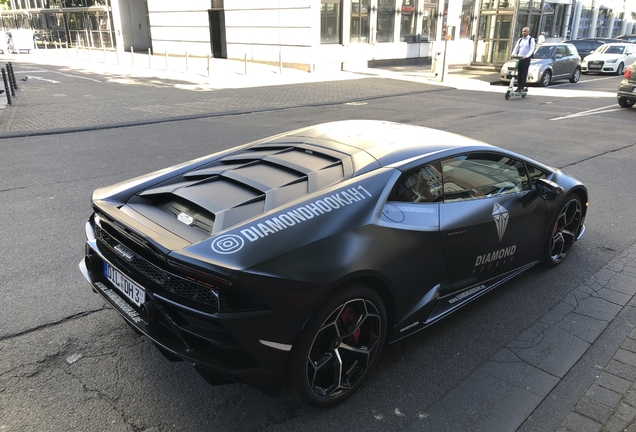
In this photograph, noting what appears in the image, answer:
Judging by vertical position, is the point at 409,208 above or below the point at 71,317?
above

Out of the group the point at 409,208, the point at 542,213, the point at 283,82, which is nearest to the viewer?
the point at 409,208

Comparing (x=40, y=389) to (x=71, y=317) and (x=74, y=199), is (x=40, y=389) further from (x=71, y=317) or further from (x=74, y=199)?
(x=74, y=199)

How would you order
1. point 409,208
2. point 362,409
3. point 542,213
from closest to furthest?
point 362,409 → point 409,208 → point 542,213

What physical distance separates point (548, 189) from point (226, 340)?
2.85m

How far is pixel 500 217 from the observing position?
3.56 meters

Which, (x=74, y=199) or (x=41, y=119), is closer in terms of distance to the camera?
(x=74, y=199)

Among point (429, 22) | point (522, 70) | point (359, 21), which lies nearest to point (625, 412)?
point (522, 70)

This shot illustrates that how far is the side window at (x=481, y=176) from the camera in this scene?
3.36 metres

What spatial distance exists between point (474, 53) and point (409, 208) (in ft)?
85.7

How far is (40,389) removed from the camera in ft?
9.39

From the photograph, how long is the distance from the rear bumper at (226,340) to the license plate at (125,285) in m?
0.14

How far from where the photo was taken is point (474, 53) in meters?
26.3

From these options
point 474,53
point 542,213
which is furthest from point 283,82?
point 542,213

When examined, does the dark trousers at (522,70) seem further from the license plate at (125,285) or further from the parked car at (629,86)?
the license plate at (125,285)
